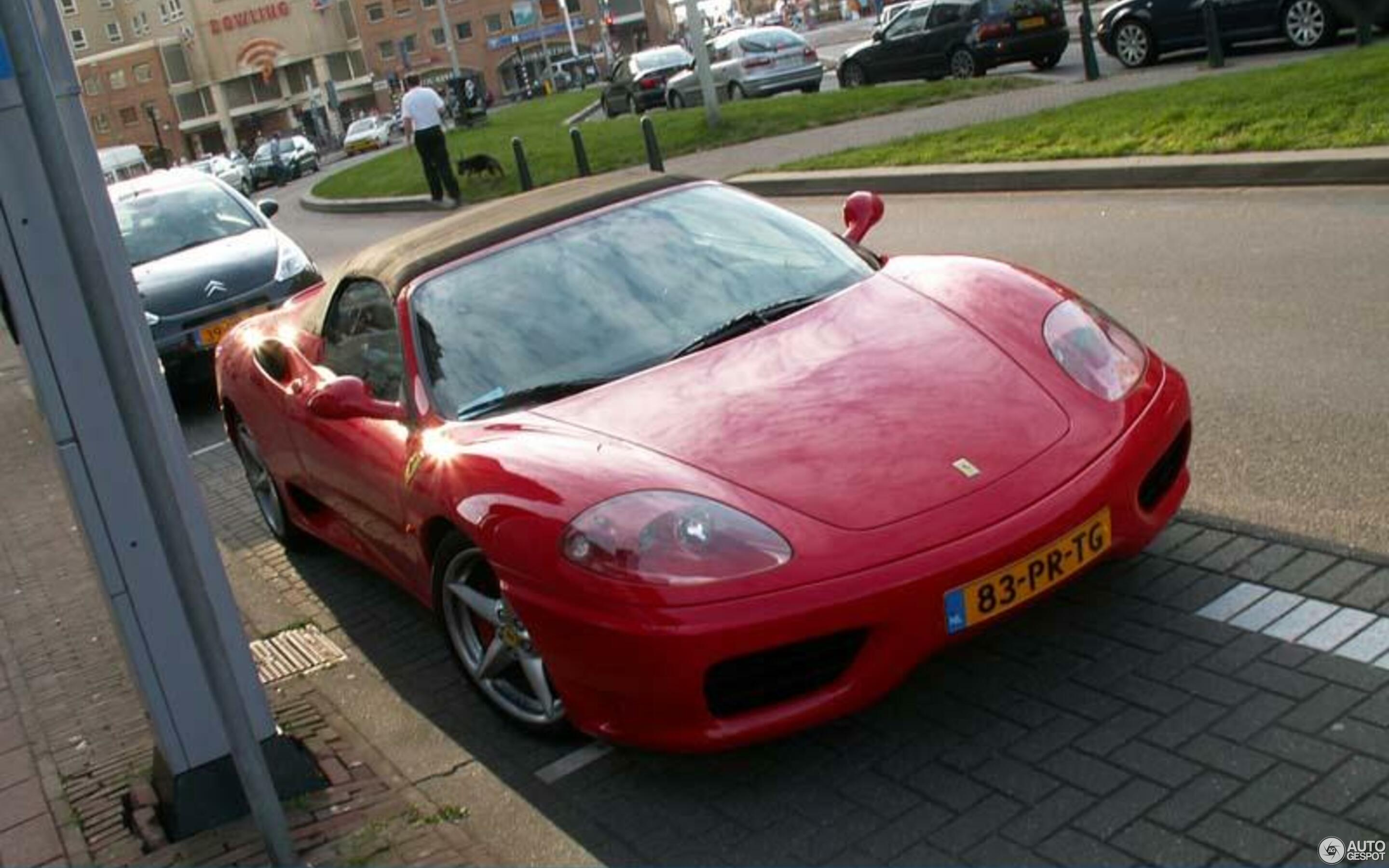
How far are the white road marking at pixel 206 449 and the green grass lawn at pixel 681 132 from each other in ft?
38.9

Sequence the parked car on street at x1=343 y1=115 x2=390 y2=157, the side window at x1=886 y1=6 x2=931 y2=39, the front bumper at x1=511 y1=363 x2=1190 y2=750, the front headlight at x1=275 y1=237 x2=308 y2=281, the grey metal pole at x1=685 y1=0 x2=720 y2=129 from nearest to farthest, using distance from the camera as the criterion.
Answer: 1. the front bumper at x1=511 y1=363 x2=1190 y2=750
2. the front headlight at x1=275 y1=237 x2=308 y2=281
3. the grey metal pole at x1=685 y1=0 x2=720 y2=129
4. the side window at x1=886 y1=6 x2=931 y2=39
5. the parked car on street at x1=343 y1=115 x2=390 y2=157

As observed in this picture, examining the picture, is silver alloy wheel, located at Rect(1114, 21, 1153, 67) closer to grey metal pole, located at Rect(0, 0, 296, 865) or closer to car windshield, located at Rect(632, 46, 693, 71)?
car windshield, located at Rect(632, 46, 693, 71)

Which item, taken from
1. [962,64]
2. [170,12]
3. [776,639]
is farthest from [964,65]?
[170,12]

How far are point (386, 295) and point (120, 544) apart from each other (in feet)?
4.73

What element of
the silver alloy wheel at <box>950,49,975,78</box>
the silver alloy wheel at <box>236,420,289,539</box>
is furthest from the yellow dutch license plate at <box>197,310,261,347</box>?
the silver alloy wheel at <box>950,49,975,78</box>

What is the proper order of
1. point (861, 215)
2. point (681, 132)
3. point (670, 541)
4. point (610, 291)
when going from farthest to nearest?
point (681, 132) → point (861, 215) → point (610, 291) → point (670, 541)

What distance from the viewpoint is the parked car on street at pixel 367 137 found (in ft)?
212

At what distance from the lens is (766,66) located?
29.9 metres

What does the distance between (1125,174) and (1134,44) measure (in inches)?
399

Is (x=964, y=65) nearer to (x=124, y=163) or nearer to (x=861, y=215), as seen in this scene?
(x=861, y=215)

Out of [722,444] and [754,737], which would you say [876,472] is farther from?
[754,737]

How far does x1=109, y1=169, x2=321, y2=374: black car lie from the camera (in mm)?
10469

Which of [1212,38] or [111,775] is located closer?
[111,775]

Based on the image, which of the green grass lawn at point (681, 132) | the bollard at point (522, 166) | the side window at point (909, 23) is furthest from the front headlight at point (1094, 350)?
the side window at point (909, 23)
